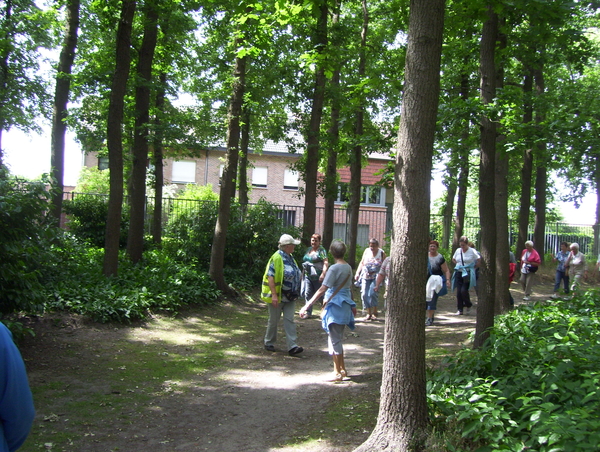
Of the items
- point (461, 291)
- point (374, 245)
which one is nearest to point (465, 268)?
point (461, 291)

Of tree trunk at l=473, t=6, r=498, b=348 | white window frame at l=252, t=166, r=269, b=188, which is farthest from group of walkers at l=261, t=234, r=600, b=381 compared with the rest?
white window frame at l=252, t=166, r=269, b=188

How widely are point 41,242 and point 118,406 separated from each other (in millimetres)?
3015

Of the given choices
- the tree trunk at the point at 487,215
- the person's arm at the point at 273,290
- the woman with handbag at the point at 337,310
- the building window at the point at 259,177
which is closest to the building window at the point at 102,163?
the building window at the point at 259,177

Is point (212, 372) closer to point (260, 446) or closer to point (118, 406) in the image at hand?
point (118, 406)

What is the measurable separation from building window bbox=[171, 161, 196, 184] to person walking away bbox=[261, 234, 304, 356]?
A: 30772 millimetres

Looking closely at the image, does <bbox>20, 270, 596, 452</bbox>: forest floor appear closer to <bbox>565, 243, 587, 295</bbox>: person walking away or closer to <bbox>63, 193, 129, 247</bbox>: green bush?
<bbox>565, 243, 587, 295</bbox>: person walking away

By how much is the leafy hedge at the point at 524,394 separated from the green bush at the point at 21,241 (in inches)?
215

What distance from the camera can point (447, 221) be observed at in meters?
25.6

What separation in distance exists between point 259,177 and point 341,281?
3263cm

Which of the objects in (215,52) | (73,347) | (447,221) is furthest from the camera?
(447,221)

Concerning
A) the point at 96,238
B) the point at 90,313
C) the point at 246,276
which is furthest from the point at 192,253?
the point at 90,313

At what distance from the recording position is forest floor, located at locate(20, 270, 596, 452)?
581cm

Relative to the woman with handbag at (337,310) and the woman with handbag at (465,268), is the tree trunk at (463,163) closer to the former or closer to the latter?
the woman with handbag at (465,268)

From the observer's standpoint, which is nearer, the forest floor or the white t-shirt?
the forest floor
